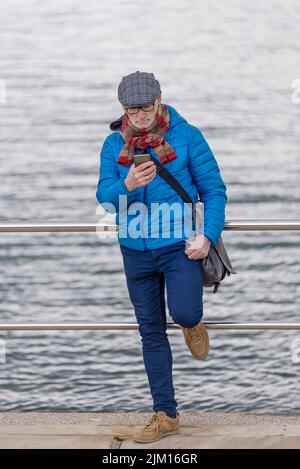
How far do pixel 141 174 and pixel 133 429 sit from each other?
954 mm

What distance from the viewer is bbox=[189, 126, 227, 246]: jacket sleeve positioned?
3.29 metres

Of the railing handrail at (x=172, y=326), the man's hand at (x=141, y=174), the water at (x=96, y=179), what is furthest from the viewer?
the water at (x=96, y=179)

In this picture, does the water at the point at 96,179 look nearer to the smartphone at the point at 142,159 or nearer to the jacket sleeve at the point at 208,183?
the jacket sleeve at the point at 208,183

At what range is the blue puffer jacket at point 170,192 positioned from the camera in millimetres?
3287

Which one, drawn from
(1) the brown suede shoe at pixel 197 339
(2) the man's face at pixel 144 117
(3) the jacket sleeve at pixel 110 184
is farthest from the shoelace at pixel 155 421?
(2) the man's face at pixel 144 117

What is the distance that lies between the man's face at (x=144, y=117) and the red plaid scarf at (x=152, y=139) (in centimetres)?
1

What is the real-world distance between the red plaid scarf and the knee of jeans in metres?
0.51

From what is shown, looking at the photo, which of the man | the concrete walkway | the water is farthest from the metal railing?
the water

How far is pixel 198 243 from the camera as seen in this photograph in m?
3.33

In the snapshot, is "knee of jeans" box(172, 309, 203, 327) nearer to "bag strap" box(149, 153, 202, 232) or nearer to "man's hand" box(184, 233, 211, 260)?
"man's hand" box(184, 233, 211, 260)

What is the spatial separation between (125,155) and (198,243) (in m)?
0.37

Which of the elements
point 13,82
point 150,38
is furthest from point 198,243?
point 150,38

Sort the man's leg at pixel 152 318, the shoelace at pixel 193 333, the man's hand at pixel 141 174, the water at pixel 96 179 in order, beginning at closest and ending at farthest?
the man's hand at pixel 141 174 → the man's leg at pixel 152 318 → the shoelace at pixel 193 333 → the water at pixel 96 179

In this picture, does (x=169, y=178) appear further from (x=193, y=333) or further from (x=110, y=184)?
(x=193, y=333)
